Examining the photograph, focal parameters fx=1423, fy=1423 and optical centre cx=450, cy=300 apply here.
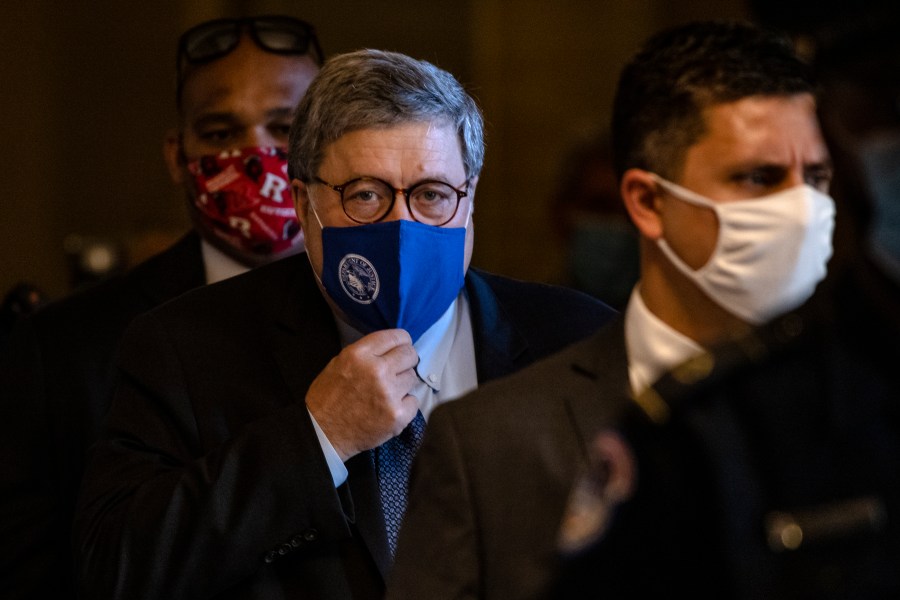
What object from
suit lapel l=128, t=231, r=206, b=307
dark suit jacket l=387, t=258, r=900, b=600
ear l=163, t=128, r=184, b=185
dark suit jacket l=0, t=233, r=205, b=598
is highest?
dark suit jacket l=387, t=258, r=900, b=600

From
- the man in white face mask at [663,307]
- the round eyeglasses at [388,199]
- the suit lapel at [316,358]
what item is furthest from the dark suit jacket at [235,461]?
the man in white face mask at [663,307]

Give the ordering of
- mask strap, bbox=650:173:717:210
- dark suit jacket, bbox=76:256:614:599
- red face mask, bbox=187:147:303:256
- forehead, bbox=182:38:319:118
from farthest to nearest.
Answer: forehead, bbox=182:38:319:118 → red face mask, bbox=187:147:303:256 → dark suit jacket, bbox=76:256:614:599 → mask strap, bbox=650:173:717:210

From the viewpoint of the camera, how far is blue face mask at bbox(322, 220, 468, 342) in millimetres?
2750

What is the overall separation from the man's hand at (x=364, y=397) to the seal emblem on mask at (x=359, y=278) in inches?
4.5

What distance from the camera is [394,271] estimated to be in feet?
8.96

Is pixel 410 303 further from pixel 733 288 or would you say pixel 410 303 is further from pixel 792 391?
pixel 792 391

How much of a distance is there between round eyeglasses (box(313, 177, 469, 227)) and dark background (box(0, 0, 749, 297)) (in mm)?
4790

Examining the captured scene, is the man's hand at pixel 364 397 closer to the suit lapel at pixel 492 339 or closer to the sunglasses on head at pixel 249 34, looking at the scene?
the suit lapel at pixel 492 339

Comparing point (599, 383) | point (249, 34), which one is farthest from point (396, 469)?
point (249, 34)

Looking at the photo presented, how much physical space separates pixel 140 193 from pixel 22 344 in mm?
4569

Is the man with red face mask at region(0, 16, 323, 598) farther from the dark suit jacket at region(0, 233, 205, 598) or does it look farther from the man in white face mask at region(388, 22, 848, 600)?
the man in white face mask at region(388, 22, 848, 600)

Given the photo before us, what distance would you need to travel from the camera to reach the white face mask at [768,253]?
7.57 ft

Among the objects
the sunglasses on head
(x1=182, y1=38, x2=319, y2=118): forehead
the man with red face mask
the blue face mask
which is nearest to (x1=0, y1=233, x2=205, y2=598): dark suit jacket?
the man with red face mask

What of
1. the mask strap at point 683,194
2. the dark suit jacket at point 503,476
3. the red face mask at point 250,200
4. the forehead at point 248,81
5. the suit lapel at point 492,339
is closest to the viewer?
the dark suit jacket at point 503,476
